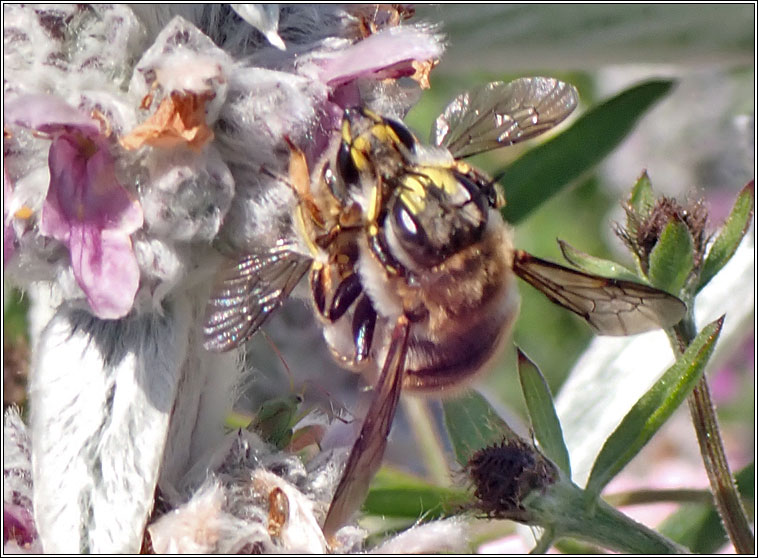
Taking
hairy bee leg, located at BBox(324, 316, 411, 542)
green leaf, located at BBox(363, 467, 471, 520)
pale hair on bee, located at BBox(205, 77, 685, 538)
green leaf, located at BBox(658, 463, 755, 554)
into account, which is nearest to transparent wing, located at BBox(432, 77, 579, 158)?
pale hair on bee, located at BBox(205, 77, 685, 538)

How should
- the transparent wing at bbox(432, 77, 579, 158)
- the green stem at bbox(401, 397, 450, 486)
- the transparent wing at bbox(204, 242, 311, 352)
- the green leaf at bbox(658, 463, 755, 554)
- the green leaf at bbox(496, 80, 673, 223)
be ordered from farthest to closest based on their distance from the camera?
1. the green stem at bbox(401, 397, 450, 486)
2. the green leaf at bbox(496, 80, 673, 223)
3. the green leaf at bbox(658, 463, 755, 554)
4. the transparent wing at bbox(432, 77, 579, 158)
5. the transparent wing at bbox(204, 242, 311, 352)

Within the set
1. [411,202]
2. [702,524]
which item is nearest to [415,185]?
[411,202]

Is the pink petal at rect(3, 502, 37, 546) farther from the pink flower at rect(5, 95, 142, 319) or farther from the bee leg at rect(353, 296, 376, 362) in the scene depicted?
the bee leg at rect(353, 296, 376, 362)

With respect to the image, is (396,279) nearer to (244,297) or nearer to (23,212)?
(244,297)

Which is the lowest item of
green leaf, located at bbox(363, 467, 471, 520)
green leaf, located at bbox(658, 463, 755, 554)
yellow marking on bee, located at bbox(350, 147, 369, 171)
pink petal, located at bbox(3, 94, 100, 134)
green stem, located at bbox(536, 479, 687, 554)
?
green leaf, located at bbox(658, 463, 755, 554)

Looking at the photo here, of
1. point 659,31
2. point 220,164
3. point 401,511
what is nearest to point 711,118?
point 659,31
